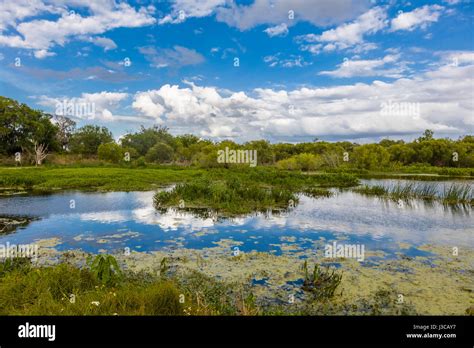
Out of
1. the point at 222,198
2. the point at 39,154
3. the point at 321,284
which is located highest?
the point at 39,154

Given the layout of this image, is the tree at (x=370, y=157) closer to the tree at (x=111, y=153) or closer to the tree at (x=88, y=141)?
the tree at (x=111, y=153)

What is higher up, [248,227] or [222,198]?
[222,198]

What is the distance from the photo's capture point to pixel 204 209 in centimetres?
1598

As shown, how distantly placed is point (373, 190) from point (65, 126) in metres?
67.9

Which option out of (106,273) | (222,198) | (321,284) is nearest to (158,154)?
(222,198)

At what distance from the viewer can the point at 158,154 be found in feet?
198

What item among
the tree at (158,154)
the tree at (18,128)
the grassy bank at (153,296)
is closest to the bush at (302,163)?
the tree at (158,154)

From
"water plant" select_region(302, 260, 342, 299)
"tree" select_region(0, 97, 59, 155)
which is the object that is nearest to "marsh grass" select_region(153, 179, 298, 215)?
"water plant" select_region(302, 260, 342, 299)

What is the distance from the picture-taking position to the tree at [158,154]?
60031 mm

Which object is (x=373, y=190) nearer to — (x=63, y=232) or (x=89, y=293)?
(x=63, y=232)

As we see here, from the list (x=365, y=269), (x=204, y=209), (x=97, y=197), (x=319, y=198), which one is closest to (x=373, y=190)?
(x=319, y=198)

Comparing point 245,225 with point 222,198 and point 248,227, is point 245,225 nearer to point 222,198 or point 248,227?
point 248,227

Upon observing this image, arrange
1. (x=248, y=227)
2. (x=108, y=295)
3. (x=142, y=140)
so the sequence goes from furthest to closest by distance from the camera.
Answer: (x=142, y=140) < (x=248, y=227) < (x=108, y=295)
